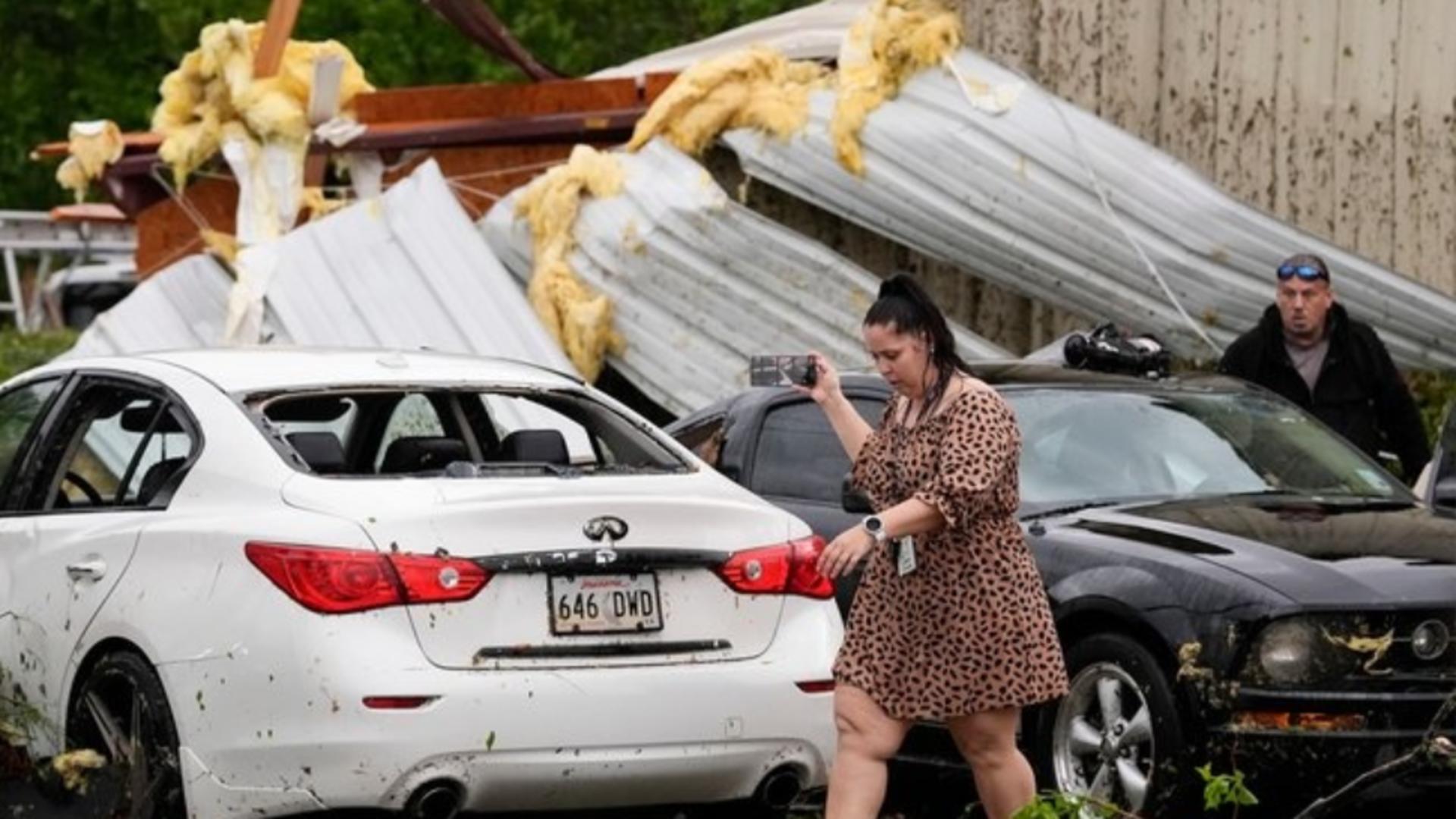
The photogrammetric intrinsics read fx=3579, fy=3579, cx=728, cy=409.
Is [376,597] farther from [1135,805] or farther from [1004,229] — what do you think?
[1004,229]

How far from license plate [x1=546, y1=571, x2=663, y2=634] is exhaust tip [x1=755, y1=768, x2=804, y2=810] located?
0.53 metres

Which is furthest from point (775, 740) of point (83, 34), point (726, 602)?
point (83, 34)

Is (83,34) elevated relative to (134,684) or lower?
lower

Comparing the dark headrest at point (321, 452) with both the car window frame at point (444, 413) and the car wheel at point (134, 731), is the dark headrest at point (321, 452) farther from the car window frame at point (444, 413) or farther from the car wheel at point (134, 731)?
the car wheel at point (134, 731)

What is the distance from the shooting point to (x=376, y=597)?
880 centimetres

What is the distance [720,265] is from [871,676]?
27.3 feet

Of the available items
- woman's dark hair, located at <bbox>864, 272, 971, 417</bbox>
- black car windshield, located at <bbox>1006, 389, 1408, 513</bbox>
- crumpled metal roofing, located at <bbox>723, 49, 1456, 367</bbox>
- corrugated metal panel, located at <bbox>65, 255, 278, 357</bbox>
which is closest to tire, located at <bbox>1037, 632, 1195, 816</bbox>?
black car windshield, located at <bbox>1006, 389, 1408, 513</bbox>

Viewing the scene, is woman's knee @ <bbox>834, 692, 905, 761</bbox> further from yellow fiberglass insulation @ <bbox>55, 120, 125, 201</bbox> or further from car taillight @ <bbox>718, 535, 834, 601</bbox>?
yellow fiberglass insulation @ <bbox>55, 120, 125, 201</bbox>

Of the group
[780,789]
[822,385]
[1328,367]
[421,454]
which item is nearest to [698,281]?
[1328,367]

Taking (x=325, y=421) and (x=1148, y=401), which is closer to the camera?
(x=325, y=421)

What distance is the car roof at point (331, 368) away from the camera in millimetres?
9656

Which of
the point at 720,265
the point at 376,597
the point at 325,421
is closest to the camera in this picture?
the point at 376,597

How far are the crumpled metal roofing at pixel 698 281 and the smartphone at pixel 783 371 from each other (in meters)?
7.90

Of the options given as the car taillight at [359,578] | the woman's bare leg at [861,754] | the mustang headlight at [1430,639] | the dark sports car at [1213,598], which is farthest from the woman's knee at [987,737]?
the mustang headlight at [1430,639]
